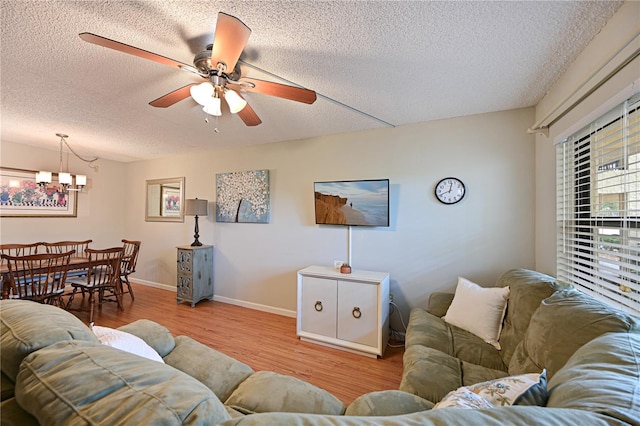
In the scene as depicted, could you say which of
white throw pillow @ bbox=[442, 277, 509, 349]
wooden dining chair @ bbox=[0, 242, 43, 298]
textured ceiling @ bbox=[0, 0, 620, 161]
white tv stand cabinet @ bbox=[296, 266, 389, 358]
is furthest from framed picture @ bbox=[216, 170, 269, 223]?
white throw pillow @ bbox=[442, 277, 509, 349]

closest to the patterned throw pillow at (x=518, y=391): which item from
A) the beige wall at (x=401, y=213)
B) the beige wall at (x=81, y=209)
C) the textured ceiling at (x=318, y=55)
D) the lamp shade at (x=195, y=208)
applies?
the textured ceiling at (x=318, y=55)

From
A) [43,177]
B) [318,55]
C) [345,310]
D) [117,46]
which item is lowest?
[345,310]

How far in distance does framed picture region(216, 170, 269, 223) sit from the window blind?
10.5 ft

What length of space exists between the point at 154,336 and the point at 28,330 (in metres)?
0.90

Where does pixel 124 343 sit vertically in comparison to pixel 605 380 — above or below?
below

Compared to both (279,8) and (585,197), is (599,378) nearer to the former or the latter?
(585,197)

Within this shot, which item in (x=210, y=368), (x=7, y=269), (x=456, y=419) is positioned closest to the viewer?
(x=456, y=419)

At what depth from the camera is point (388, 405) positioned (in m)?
1.18

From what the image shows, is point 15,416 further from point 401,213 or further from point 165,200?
point 165,200

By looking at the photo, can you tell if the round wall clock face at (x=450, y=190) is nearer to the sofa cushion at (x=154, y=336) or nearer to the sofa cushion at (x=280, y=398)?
the sofa cushion at (x=280, y=398)

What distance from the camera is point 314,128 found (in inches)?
124

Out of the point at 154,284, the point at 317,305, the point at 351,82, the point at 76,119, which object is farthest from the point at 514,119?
the point at 154,284

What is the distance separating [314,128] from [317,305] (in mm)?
2046

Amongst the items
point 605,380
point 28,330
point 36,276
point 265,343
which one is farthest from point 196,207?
point 605,380
